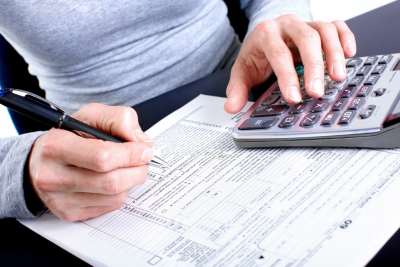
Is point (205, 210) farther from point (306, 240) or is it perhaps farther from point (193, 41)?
point (193, 41)

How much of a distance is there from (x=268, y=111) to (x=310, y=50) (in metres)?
0.09

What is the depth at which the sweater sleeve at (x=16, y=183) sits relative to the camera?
1.32ft

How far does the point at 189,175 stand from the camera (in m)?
0.41

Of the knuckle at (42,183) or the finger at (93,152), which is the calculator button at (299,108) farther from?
the knuckle at (42,183)

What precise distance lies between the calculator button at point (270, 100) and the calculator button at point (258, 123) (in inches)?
1.6

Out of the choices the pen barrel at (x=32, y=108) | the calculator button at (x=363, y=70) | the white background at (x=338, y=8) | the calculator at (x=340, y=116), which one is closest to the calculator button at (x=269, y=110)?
the calculator at (x=340, y=116)

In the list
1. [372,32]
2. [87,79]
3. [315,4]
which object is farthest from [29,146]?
[315,4]

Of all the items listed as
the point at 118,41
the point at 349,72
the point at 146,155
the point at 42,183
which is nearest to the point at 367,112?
the point at 349,72

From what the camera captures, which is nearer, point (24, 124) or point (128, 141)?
point (128, 141)

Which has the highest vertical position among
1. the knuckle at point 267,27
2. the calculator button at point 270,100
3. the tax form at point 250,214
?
the knuckle at point 267,27

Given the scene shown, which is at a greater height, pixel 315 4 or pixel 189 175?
pixel 189 175

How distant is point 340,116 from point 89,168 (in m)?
0.26

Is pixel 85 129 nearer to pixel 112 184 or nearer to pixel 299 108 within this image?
pixel 112 184

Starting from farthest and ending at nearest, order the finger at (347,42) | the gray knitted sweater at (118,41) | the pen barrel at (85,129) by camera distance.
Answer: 1. the gray knitted sweater at (118,41)
2. the finger at (347,42)
3. the pen barrel at (85,129)
